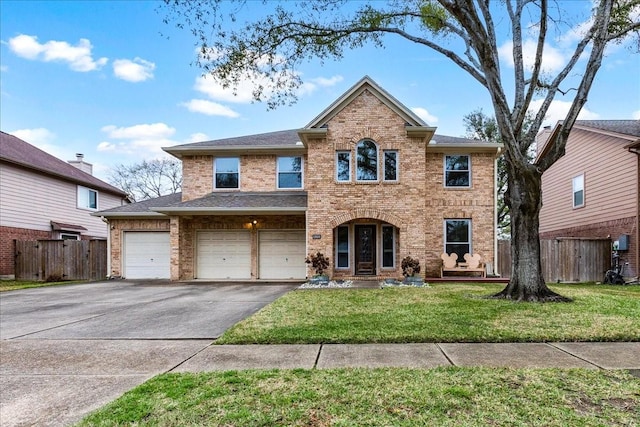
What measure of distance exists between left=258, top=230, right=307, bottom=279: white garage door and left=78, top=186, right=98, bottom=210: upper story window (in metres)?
12.0

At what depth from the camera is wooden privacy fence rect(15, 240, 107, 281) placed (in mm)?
16797

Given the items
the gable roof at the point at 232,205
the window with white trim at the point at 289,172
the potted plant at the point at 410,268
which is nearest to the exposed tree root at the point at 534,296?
the potted plant at the point at 410,268

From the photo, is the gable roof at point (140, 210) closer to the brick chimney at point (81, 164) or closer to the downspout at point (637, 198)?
the brick chimney at point (81, 164)

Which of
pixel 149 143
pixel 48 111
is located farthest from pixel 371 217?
pixel 149 143

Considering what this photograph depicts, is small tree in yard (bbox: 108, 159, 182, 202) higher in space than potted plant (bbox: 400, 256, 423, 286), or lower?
higher

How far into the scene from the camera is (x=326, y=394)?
3367mm

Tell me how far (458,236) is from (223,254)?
31.8 ft

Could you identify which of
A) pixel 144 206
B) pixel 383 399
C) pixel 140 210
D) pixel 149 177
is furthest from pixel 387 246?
pixel 149 177

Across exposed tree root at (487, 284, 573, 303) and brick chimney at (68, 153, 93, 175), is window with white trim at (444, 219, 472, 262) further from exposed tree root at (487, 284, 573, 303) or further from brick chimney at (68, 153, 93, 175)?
brick chimney at (68, 153, 93, 175)

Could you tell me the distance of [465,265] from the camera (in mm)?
14992

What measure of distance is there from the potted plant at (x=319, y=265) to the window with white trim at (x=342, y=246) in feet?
3.74

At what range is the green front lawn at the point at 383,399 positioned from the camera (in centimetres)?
288

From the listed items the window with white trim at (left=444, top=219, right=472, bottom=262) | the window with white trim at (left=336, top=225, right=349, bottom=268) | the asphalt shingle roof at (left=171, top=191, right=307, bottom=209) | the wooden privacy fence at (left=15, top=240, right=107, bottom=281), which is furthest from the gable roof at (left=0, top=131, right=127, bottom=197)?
the window with white trim at (left=444, top=219, right=472, bottom=262)

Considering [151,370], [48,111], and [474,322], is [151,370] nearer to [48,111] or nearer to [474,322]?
[474,322]
